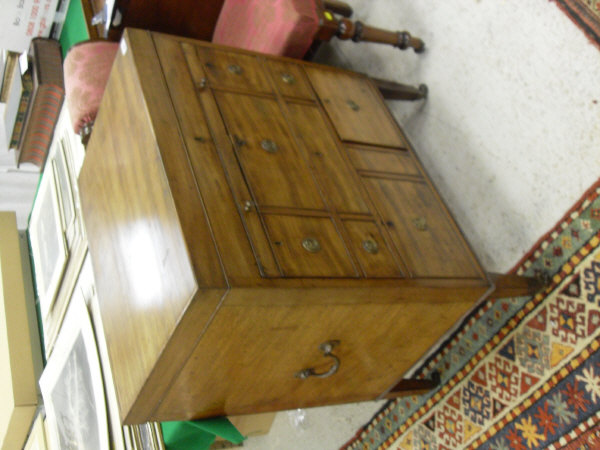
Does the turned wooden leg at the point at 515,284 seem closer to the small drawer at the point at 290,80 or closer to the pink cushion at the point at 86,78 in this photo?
the small drawer at the point at 290,80

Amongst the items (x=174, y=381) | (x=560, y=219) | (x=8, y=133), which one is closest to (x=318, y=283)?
(x=174, y=381)

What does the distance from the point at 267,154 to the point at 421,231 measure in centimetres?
48

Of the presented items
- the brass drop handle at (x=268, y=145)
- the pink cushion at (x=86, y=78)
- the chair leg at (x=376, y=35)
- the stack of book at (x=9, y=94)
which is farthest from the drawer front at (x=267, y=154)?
the stack of book at (x=9, y=94)

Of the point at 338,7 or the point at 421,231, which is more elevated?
the point at 338,7

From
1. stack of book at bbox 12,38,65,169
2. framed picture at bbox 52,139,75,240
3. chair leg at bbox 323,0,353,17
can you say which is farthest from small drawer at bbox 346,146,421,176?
stack of book at bbox 12,38,65,169

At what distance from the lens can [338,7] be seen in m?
2.33

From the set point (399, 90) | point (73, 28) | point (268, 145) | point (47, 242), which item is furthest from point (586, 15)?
point (47, 242)

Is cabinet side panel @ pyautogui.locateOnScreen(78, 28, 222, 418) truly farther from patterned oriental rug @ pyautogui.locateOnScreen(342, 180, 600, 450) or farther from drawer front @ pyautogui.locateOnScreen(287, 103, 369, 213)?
patterned oriental rug @ pyautogui.locateOnScreen(342, 180, 600, 450)

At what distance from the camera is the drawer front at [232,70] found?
164 centimetres

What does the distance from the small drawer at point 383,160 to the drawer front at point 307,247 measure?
34 centimetres

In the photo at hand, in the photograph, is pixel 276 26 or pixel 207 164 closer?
pixel 207 164

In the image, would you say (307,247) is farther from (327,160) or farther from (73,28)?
(73,28)

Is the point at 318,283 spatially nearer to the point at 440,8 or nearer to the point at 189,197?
the point at 189,197

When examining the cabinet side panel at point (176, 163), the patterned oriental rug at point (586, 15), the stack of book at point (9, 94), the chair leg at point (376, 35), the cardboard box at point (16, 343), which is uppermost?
the patterned oriental rug at point (586, 15)
